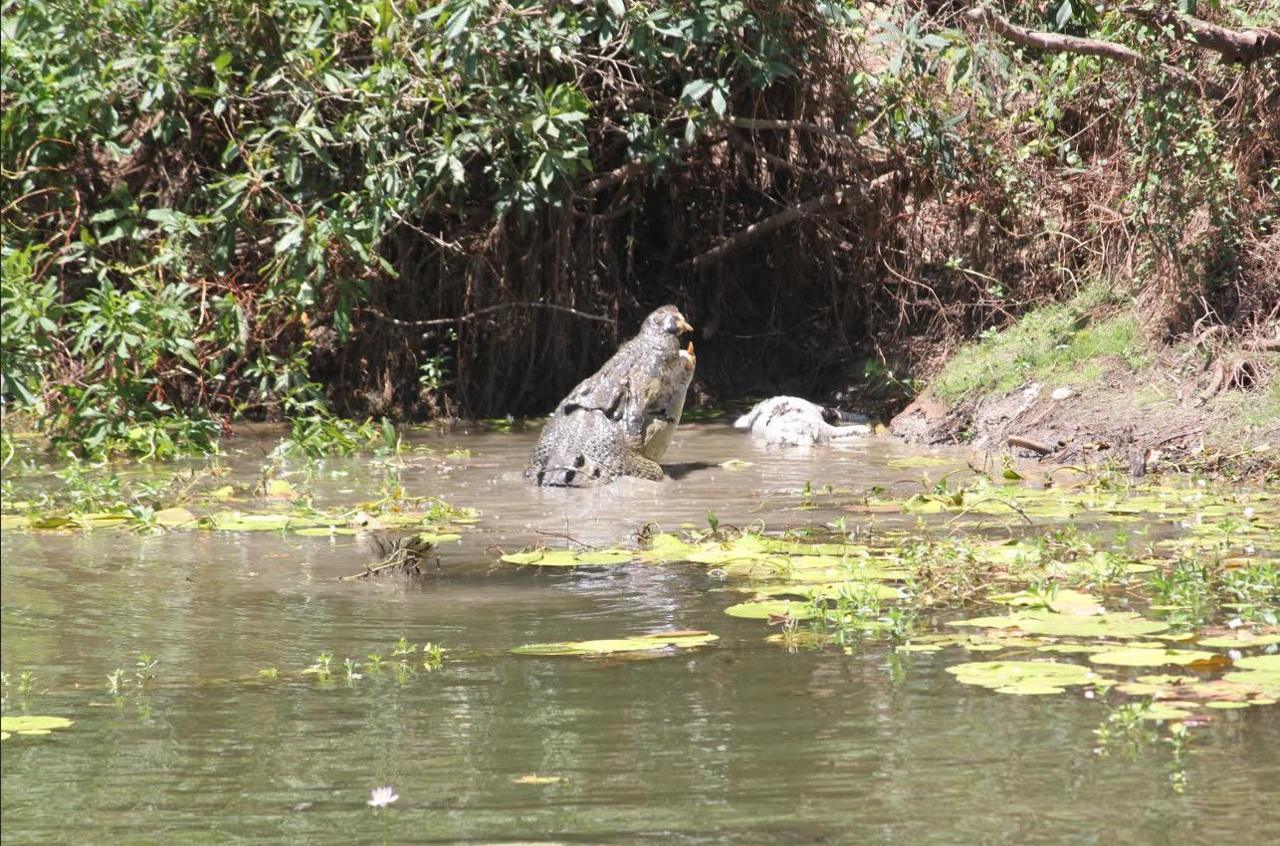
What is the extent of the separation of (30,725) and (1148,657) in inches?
113

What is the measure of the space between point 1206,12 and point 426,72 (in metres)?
4.98

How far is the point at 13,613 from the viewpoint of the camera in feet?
17.7

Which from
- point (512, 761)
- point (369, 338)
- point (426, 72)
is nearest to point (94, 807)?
point (512, 761)

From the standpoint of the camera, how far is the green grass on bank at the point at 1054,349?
10109mm

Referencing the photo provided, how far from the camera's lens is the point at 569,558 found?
20.8 feet

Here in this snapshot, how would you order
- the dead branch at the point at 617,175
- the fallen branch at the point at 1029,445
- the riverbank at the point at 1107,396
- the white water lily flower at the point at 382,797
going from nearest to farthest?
the white water lily flower at the point at 382,797 → the riverbank at the point at 1107,396 → the fallen branch at the point at 1029,445 → the dead branch at the point at 617,175

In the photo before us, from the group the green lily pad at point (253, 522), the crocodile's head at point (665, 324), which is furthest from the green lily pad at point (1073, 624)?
the crocodile's head at point (665, 324)

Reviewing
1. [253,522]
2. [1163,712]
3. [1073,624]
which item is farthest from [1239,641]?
[253,522]

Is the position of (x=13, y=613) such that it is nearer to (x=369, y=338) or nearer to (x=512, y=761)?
(x=512, y=761)

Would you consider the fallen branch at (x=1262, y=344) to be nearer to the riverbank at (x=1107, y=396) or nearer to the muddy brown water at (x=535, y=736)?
the riverbank at (x=1107, y=396)

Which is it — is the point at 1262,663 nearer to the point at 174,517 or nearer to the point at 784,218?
the point at 174,517

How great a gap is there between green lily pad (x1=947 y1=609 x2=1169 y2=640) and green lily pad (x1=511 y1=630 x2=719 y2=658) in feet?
2.68

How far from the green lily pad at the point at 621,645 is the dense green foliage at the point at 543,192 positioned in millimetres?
4561

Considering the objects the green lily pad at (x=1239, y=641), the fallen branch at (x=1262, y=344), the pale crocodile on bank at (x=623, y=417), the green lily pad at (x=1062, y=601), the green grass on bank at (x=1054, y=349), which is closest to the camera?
the green lily pad at (x=1239, y=641)
